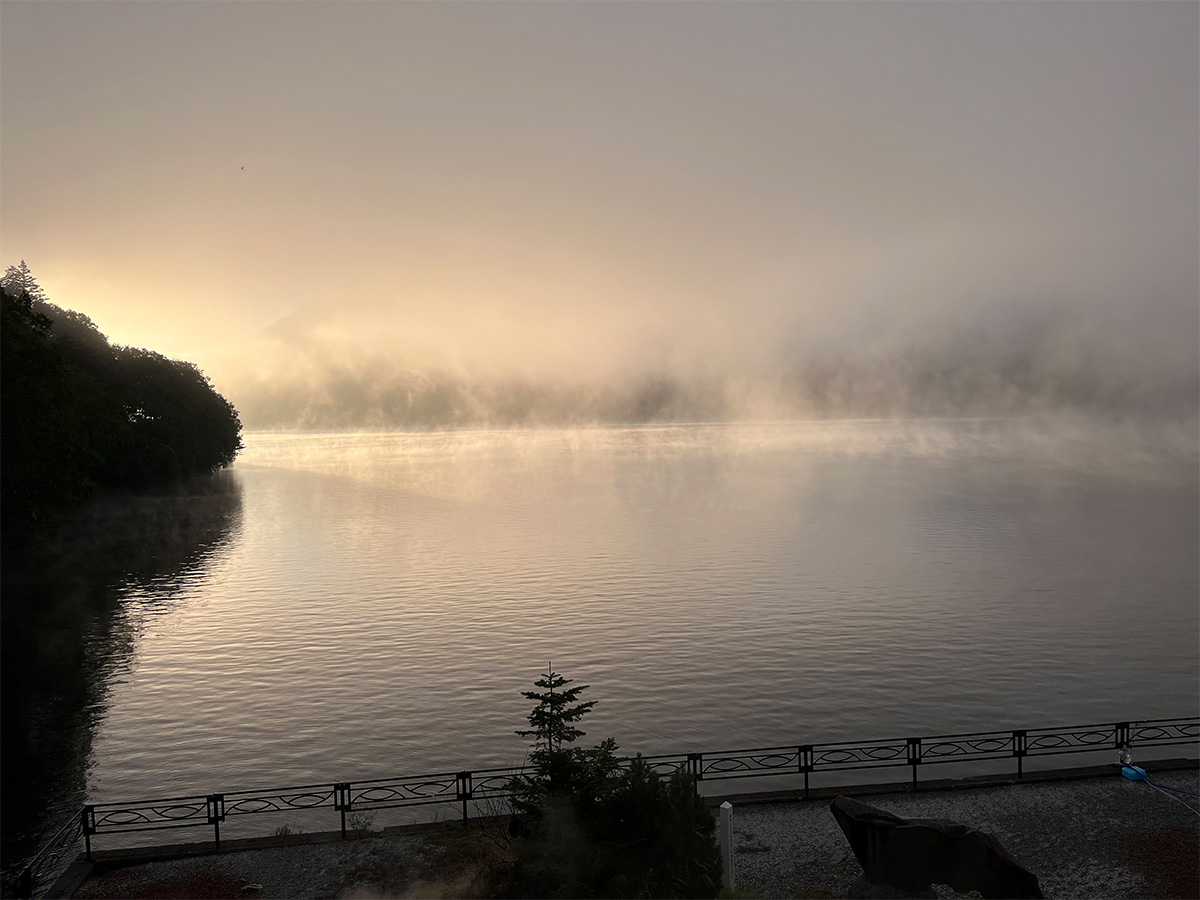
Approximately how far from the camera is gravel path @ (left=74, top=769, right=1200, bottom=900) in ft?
63.7

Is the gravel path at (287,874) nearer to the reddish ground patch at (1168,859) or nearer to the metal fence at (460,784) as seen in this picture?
the metal fence at (460,784)

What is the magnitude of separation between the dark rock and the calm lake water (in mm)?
17404

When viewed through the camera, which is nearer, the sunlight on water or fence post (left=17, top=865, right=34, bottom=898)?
fence post (left=17, top=865, right=34, bottom=898)

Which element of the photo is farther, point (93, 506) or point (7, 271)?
point (7, 271)

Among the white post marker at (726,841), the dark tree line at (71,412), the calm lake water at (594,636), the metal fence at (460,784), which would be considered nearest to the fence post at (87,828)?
the metal fence at (460,784)

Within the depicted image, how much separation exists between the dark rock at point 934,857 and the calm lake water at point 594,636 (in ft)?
57.1

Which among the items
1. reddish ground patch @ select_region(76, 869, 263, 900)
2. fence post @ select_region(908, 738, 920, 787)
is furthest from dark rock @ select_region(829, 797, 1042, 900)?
reddish ground patch @ select_region(76, 869, 263, 900)

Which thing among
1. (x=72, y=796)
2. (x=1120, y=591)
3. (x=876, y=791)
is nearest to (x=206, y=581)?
(x=72, y=796)

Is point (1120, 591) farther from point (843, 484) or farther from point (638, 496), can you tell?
point (843, 484)

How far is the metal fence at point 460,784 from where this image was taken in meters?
22.7

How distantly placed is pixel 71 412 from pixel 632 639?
39.9m

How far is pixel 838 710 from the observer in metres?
40.2

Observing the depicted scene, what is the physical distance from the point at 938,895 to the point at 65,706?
38.8 metres

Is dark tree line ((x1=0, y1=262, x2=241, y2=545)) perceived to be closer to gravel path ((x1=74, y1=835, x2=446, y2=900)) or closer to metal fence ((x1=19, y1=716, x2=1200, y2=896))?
metal fence ((x1=19, y1=716, x2=1200, y2=896))
